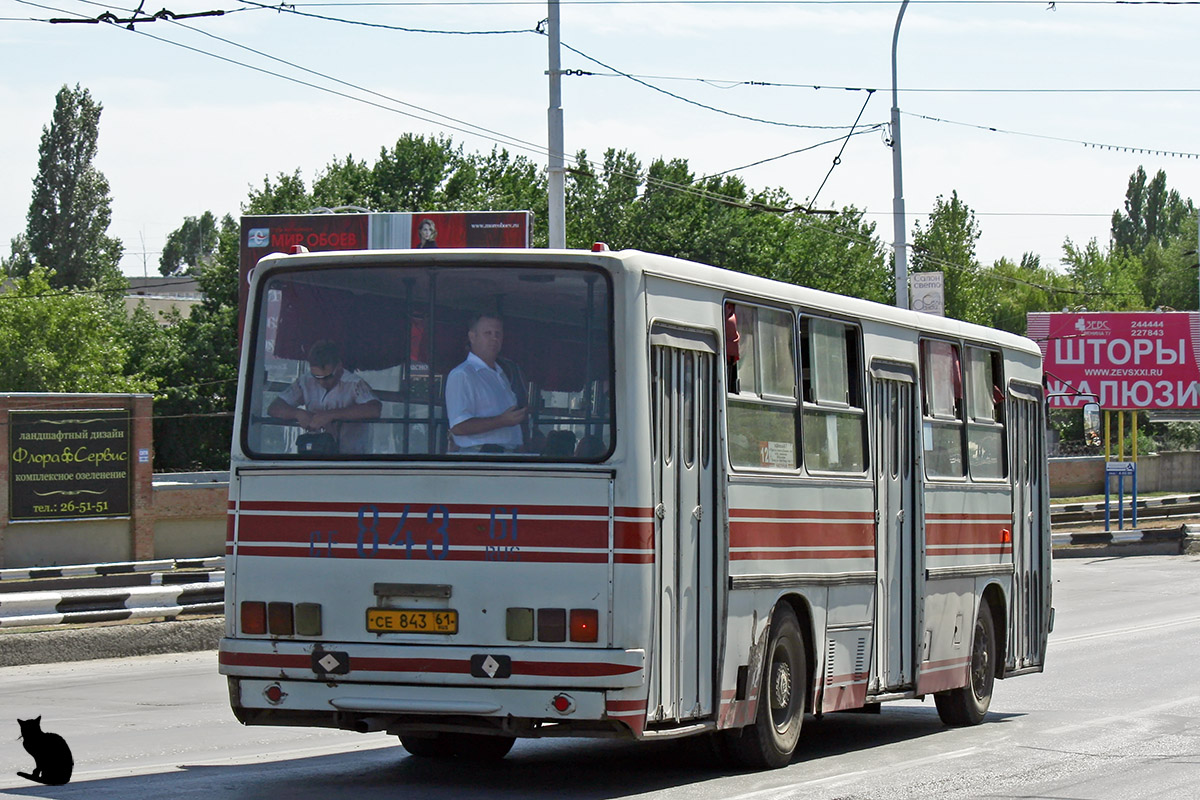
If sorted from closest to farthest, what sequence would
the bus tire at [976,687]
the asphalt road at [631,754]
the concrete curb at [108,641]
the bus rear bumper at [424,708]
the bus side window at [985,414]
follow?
the bus rear bumper at [424,708], the asphalt road at [631,754], the bus tire at [976,687], the bus side window at [985,414], the concrete curb at [108,641]

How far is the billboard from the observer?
33188 millimetres

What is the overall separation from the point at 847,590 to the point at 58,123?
80136 mm

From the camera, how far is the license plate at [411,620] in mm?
8508

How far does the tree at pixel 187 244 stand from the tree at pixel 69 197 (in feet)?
252

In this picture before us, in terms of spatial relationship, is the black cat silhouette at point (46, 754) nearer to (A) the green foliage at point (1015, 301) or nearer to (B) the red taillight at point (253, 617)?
(B) the red taillight at point (253, 617)

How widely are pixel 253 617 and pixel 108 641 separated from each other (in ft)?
34.2

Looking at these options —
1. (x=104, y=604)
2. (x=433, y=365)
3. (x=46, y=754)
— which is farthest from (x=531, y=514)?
(x=104, y=604)

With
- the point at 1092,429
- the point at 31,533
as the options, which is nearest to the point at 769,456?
the point at 31,533

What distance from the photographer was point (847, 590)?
1098 cm

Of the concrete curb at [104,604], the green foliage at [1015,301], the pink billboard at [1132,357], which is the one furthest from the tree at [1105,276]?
the concrete curb at [104,604]

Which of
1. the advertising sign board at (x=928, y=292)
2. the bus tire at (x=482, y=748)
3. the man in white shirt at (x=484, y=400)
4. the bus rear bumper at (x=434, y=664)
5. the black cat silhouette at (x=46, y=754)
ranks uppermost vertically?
the advertising sign board at (x=928, y=292)

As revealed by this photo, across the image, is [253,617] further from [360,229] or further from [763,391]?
[360,229]

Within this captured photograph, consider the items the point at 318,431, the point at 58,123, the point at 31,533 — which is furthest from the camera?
the point at 58,123

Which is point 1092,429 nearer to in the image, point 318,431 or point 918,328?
point 918,328
